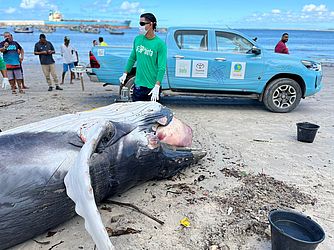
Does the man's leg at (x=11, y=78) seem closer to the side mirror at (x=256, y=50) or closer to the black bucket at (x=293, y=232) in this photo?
the side mirror at (x=256, y=50)

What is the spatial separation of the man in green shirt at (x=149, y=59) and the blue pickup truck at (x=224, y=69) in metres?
2.60

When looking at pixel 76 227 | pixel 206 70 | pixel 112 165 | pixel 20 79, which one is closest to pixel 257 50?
pixel 206 70

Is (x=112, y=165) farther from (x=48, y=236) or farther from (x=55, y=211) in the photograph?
(x=48, y=236)

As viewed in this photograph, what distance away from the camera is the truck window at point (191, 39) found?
7527 millimetres

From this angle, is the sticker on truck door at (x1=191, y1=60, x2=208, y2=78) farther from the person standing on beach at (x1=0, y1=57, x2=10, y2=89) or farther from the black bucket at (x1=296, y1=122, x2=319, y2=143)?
the person standing on beach at (x1=0, y1=57, x2=10, y2=89)

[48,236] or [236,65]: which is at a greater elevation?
[236,65]

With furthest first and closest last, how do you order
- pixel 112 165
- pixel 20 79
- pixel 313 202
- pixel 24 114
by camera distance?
1. pixel 20 79
2. pixel 24 114
3. pixel 313 202
4. pixel 112 165

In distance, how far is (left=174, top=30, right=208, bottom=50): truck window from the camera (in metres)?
7.53

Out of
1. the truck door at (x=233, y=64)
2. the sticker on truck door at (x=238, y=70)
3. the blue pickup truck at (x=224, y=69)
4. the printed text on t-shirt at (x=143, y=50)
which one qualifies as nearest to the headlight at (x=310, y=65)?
the blue pickup truck at (x=224, y=69)

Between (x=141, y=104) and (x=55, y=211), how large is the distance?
5.62 ft

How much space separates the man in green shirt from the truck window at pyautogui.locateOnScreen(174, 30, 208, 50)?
9.39 ft

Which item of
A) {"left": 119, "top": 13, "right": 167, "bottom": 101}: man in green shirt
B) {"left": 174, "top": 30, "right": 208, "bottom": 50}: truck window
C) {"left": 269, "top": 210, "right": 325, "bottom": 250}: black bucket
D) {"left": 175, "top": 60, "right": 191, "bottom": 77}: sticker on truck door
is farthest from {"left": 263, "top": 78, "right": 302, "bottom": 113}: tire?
{"left": 269, "top": 210, "right": 325, "bottom": 250}: black bucket

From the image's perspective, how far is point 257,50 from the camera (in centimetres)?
730

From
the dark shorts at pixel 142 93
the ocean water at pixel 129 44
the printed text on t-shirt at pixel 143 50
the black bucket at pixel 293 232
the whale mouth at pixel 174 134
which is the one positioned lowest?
the ocean water at pixel 129 44
